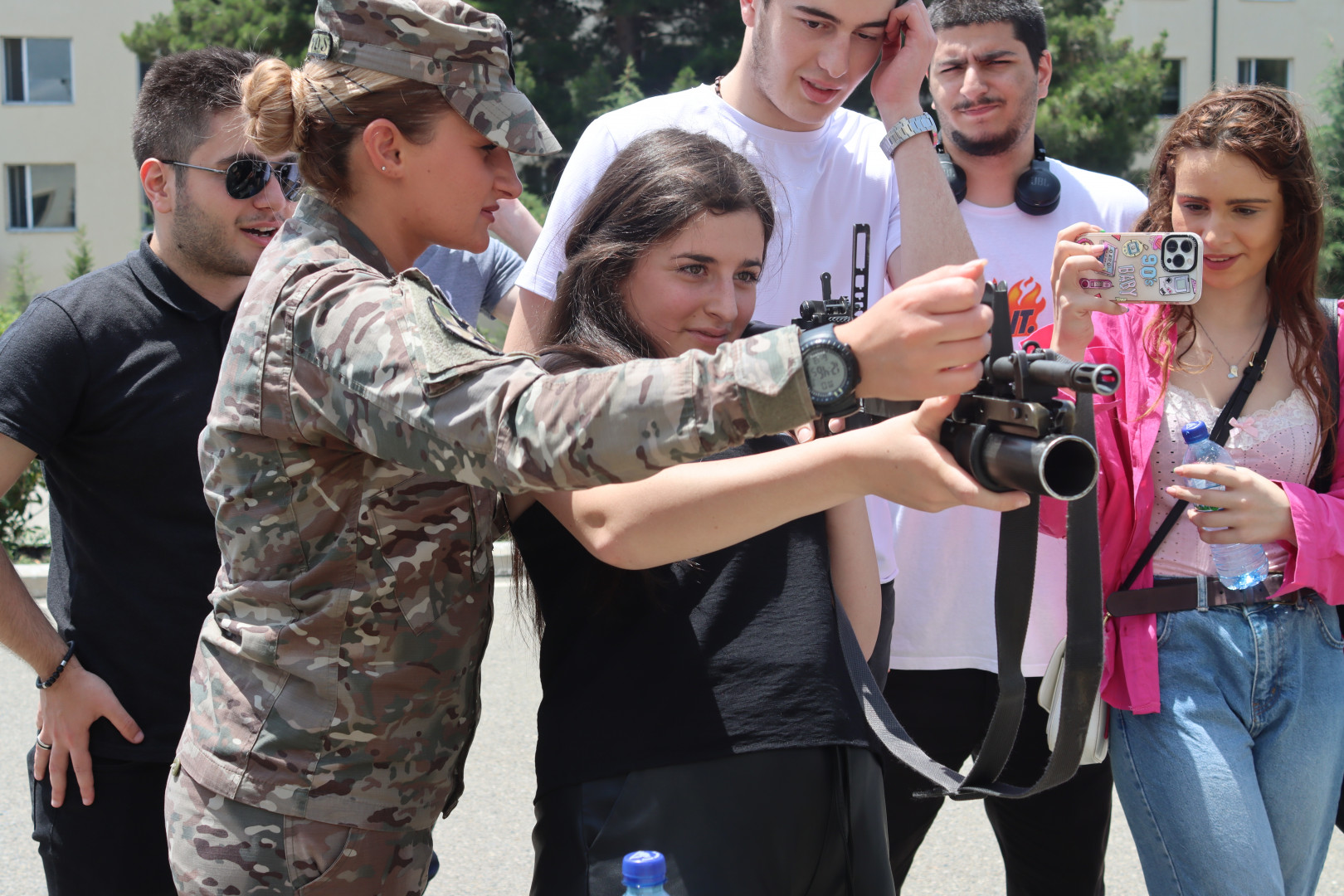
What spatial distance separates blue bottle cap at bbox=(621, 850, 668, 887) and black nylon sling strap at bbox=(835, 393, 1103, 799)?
18.7 inches

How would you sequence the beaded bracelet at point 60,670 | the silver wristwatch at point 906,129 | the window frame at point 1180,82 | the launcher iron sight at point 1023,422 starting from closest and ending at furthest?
the launcher iron sight at point 1023,422 < the beaded bracelet at point 60,670 < the silver wristwatch at point 906,129 < the window frame at point 1180,82

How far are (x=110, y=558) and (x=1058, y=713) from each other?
2035 mm

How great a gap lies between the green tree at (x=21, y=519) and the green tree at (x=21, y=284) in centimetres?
1354

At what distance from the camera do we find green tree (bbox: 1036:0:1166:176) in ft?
57.2

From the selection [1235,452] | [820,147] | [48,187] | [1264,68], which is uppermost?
[1264,68]

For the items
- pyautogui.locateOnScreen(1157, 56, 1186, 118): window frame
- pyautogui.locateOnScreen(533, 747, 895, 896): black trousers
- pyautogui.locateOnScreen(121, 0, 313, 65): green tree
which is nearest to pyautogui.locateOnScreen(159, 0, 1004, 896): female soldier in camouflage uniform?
pyautogui.locateOnScreen(533, 747, 895, 896): black trousers

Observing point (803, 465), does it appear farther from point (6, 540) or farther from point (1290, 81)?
point (1290, 81)

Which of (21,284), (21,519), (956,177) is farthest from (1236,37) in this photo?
(956,177)

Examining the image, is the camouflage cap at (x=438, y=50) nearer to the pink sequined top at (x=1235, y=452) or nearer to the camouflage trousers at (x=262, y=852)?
the camouflage trousers at (x=262, y=852)

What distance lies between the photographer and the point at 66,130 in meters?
26.8

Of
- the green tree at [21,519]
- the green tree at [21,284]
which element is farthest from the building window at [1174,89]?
the green tree at [21,519]

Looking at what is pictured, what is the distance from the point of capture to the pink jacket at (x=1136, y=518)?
8.26 ft

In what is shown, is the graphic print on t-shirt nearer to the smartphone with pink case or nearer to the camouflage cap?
the smartphone with pink case

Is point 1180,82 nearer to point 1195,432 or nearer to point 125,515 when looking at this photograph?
point 1195,432
